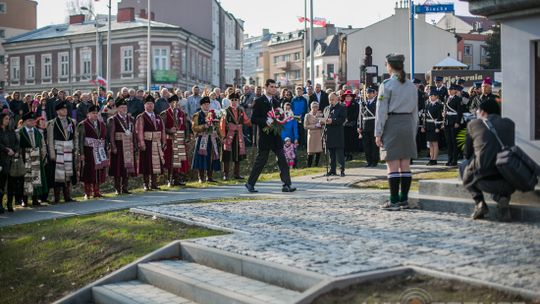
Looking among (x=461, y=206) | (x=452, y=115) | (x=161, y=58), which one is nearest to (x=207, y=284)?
(x=461, y=206)

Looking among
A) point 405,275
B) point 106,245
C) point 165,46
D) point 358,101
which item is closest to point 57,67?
point 165,46

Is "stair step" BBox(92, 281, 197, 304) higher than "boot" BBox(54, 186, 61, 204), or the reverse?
"boot" BBox(54, 186, 61, 204)

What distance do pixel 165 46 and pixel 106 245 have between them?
196ft

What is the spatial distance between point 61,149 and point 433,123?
1000 centimetres

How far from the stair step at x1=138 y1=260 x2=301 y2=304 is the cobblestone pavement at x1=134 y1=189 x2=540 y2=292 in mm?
353

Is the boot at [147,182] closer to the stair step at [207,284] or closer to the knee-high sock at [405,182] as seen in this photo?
the knee-high sock at [405,182]

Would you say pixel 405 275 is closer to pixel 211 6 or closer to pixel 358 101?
pixel 358 101

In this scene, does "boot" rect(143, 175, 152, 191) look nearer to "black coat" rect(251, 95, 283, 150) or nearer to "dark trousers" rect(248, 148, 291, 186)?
"dark trousers" rect(248, 148, 291, 186)

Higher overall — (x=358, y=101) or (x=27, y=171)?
(x=358, y=101)

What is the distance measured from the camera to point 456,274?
22.6 ft

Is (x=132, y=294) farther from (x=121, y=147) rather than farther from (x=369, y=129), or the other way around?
(x=369, y=129)

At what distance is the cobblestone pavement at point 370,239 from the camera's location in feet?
24.0

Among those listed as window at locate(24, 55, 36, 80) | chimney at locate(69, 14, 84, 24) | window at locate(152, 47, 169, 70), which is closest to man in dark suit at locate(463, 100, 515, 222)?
window at locate(152, 47, 169, 70)

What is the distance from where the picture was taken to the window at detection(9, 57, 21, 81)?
257ft
